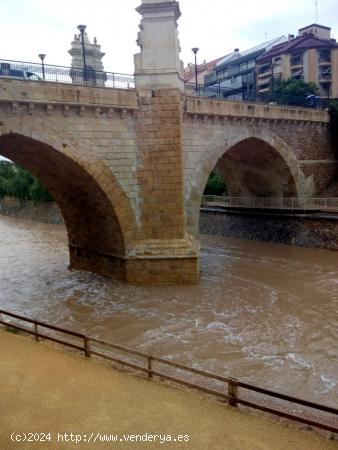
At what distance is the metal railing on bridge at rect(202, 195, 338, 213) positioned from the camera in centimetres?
2425

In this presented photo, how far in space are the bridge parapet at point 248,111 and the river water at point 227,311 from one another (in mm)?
7073

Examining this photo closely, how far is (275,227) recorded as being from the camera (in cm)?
2509

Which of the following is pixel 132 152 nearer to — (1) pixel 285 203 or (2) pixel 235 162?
(2) pixel 235 162

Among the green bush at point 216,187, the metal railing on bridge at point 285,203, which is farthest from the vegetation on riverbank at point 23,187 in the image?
the metal railing on bridge at point 285,203

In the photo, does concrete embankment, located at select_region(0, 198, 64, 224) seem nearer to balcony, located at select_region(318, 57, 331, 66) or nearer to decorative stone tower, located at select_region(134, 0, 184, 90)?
decorative stone tower, located at select_region(134, 0, 184, 90)

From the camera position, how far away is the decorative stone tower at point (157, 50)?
1559cm

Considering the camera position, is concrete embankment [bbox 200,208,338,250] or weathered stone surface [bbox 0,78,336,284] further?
concrete embankment [bbox 200,208,338,250]

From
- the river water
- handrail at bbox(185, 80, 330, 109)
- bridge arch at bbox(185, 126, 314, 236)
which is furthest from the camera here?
handrail at bbox(185, 80, 330, 109)

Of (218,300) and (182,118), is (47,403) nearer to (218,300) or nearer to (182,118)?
(218,300)

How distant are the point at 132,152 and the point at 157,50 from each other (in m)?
3.87

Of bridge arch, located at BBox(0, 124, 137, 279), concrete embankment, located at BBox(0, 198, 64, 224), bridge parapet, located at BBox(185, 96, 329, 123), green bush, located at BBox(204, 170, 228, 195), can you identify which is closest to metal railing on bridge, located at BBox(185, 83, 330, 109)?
Result: bridge parapet, located at BBox(185, 96, 329, 123)

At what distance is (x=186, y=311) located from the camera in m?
13.9

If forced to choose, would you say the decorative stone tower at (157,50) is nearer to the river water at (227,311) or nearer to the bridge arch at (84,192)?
the bridge arch at (84,192)

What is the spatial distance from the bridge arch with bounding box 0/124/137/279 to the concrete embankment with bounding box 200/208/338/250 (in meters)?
11.2
